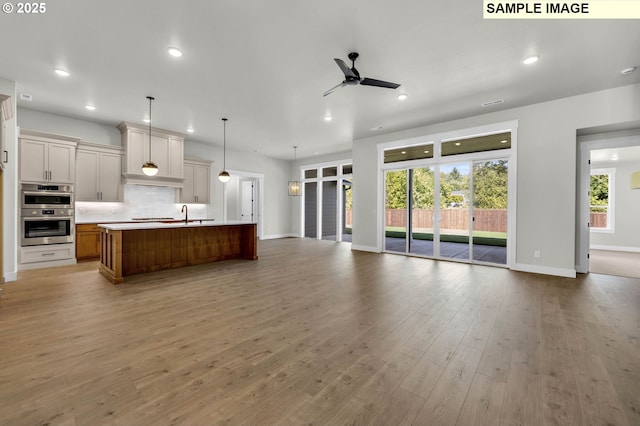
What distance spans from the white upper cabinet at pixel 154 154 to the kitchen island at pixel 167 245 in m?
1.67

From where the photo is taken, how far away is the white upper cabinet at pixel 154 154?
634cm

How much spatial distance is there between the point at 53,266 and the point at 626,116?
10.8 metres

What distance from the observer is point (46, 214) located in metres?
5.26

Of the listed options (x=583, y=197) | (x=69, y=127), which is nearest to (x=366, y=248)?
(x=583, y=197)

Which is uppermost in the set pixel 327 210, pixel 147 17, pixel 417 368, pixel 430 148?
pixel 147 17

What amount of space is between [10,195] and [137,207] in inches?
104

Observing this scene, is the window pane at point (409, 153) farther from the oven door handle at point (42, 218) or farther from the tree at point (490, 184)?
the oven door handle at point (42, 218)

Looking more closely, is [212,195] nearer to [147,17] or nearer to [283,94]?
[283,94]

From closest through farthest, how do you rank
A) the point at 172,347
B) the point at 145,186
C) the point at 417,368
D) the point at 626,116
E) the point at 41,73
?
the point at 417,368, the point at 172,347, the point at 41,73, the point at 626,116, the point at 145,186

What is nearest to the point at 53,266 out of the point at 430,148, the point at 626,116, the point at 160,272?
the point at 160,272

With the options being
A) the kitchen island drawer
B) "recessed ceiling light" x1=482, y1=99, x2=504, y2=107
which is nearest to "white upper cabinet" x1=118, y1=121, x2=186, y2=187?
the kitchen island drawer

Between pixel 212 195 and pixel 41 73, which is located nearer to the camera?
pixel 41 73

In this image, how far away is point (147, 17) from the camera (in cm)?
280

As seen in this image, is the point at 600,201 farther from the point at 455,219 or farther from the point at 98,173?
the point at 98,173
